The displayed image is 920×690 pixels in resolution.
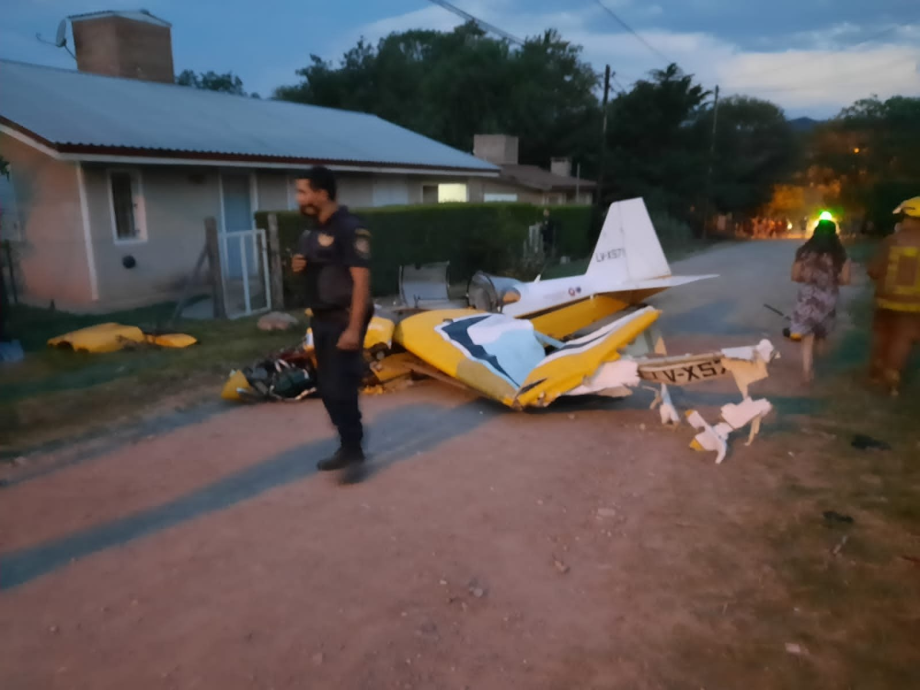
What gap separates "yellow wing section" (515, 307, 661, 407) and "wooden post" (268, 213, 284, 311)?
21.0 feet

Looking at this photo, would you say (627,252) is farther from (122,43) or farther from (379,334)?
(122,43)

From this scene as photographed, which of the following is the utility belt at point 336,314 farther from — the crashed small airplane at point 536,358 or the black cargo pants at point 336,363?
the crashed small airplane at point 536,358

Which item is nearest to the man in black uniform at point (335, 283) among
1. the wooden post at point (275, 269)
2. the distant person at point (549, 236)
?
the wooden post at point (275, 269)

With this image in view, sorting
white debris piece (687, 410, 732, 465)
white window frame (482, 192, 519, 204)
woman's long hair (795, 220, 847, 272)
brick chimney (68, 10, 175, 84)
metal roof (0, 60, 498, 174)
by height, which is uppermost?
brick chimney (68, 10, 175, 84)

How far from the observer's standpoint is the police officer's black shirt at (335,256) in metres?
4.25

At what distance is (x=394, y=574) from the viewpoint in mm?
3502

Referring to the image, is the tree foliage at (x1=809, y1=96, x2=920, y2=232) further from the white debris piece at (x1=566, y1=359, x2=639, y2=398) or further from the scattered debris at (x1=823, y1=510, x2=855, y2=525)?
the scattered debris at (x1=823, y1=510, x2=855, y2=525)

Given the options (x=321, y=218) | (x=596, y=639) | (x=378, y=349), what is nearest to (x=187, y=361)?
(x=378, y=349)

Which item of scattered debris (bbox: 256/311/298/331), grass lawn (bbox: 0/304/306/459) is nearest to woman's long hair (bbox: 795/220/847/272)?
grass lawn (bbox: 0/304/306/459)

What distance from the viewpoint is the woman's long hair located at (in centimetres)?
703

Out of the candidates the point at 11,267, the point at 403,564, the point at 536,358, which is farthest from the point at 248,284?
the point at 403,564

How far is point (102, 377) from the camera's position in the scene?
724 cm

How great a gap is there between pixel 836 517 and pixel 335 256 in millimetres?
3423

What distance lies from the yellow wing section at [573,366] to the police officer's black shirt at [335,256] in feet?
6.94
